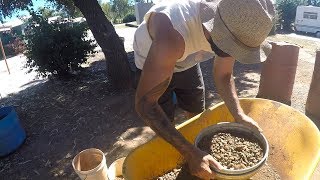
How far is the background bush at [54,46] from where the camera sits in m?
6.37

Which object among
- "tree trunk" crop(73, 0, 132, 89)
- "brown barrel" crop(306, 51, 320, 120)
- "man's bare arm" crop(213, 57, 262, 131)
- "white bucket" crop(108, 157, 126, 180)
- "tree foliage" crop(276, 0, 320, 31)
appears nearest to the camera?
"man's bare arm" crop(213, 57, 262, 131)

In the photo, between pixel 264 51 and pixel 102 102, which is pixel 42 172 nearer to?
pixel 102 102

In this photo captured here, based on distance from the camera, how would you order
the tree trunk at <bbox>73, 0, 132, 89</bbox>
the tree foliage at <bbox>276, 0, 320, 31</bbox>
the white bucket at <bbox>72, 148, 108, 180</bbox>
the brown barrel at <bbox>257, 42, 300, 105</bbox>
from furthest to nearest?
the tree foliage at <bbox>276, 0, 320, 31</bbox>, the tree trunk at <bbox>73, 0, 132, 89</bbox>, the brown barrel at <bbox>257, 42, 300, 105</bbox>, the white bucket at <bbox>72, 148, 108, 180</bbox>

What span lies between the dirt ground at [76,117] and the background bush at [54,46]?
46 centimetres

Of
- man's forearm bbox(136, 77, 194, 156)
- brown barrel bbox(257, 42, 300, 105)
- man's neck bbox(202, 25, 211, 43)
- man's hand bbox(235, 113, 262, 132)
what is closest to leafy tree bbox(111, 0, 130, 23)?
brown barrel bbox(257, 42, 300, 105)

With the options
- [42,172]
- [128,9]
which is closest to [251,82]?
[42,172]

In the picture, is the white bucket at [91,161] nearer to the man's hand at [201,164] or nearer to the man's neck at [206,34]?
the man's hand at [201,164]

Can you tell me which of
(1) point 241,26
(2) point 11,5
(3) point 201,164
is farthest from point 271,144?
(2) point 11,5

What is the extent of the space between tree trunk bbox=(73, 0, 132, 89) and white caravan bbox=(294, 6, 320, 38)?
1461 centimetres

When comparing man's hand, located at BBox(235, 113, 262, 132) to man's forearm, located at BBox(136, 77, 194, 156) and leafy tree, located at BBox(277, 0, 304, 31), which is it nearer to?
man's forearm, located at BBox(136, 77, 194, 156)

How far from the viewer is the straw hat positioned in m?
1.74

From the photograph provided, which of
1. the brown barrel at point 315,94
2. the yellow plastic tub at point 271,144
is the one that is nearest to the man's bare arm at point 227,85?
the yellow plastic tub at point 271,144

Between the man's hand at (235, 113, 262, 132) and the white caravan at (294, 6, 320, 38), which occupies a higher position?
the man's hand at (235, 113, 262, 132)

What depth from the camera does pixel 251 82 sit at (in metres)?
5.98
